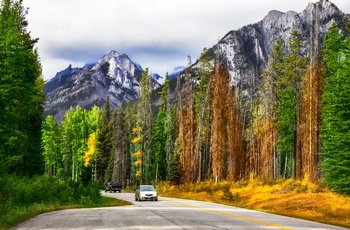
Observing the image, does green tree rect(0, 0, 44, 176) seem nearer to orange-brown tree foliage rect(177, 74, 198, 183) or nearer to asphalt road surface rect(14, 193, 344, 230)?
asphalt road surface rect(14, 193, 344, 230)

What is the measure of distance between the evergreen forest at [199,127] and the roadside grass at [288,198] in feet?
6.09

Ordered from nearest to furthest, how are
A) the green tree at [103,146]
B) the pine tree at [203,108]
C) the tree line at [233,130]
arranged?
1. the tree line at [233,130]
2. the pine tree at [203,108]
3. the green tree at [103,146]

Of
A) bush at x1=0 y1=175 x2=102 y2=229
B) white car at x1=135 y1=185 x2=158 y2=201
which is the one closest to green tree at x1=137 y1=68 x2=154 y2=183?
white car at x1=135 y1=185 x2=158 y2=201

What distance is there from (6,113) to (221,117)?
31.5m

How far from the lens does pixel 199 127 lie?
63094 millimetres

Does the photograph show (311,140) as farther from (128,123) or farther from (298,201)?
(128,123)

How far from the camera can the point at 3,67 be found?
3444 centimetres

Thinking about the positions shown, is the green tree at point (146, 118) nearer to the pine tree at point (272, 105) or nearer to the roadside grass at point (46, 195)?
the pine tree at point (272, 105)

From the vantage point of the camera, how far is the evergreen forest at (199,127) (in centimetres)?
3472

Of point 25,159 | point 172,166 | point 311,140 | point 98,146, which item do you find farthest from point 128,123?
point 311,140

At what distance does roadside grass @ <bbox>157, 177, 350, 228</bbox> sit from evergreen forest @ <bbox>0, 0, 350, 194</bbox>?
1.85m

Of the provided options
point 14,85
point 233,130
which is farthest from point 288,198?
point 233,130

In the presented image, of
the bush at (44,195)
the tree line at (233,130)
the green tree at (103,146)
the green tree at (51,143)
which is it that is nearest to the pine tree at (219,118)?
the tree line at (233,130)

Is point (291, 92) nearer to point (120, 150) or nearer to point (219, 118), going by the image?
point (219, 118)
